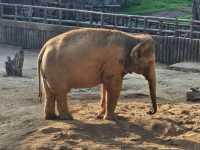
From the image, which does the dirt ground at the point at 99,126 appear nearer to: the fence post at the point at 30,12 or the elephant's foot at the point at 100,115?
the elephant's foot at the point at 100,115

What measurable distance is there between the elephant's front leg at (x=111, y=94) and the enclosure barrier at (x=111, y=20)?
37.7 feet

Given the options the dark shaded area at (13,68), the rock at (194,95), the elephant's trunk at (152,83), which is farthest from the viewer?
the dark shaded area at (13,68)

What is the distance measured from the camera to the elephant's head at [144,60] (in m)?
10.5

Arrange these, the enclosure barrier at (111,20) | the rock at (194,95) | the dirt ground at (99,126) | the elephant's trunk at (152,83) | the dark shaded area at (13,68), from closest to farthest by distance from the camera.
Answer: the dirt ground at (99,126) < the elephant's trunk at (152,83) < the rock at (194,95) < the dark shaded area at (13,68) < the enclosure barrier at (111,20)

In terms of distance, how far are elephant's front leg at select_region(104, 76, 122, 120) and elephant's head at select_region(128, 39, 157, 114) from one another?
0.30 m

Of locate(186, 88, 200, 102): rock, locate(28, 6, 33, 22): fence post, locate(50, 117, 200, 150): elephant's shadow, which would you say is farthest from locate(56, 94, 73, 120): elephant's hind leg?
locate(28, 6, 33, 22): fence post

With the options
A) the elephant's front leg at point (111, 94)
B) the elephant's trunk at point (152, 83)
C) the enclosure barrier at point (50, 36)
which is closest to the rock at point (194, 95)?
the elephant's trunk at point (152, 83)

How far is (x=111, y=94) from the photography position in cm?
1065

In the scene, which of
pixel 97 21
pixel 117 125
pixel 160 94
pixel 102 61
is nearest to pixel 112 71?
pixel 102 61

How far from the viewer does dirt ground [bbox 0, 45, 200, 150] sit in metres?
9.26

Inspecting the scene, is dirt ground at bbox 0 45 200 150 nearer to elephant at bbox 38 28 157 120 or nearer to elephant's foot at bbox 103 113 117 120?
elephant's foot at bbox 103 113 117 120

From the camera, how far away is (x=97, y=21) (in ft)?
89.3

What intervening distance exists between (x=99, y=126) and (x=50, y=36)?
15.7m

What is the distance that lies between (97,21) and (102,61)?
16.8m
